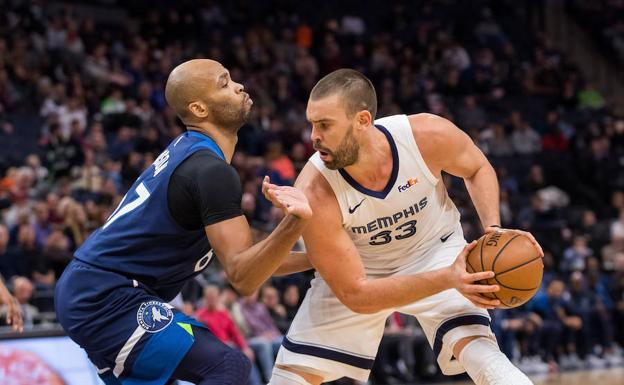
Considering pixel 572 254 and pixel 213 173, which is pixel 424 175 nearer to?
pixel 213 173

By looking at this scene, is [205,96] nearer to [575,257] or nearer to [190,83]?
[190,83]

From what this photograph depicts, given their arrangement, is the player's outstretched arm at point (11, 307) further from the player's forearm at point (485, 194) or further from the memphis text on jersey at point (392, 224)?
the player's forearm at point (485, 194)

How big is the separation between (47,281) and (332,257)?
5.85 metres

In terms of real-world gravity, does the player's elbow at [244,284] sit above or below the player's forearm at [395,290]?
above

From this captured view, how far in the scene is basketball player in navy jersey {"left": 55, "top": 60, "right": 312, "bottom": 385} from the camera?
12.2 feet

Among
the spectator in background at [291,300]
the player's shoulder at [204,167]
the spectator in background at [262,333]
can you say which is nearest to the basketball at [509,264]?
the player's shoulder at [204,167]

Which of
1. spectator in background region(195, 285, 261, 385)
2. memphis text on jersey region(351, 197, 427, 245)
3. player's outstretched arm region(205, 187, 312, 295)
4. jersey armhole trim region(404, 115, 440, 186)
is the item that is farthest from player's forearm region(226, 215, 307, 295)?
spectator in background region(195, 285, 261, 385)

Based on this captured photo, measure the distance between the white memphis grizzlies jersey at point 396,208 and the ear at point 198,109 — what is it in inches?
32.2

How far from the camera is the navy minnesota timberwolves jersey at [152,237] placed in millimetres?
3863

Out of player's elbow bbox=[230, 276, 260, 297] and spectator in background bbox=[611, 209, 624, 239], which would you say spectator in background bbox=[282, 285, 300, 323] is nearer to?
spectator in background bbox=[611, 209, 624, 239]

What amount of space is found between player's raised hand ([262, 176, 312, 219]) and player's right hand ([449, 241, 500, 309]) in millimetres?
719

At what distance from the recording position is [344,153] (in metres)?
4.47

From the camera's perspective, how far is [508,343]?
12.5 meters

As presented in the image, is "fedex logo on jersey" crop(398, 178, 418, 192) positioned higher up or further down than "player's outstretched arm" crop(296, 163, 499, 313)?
higher up
